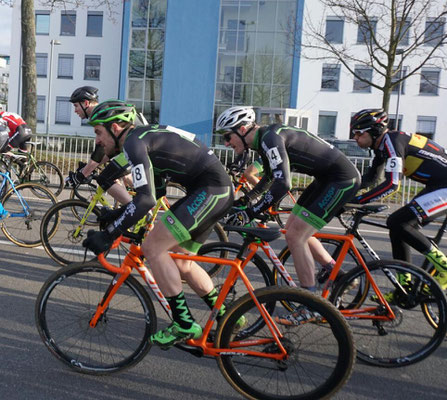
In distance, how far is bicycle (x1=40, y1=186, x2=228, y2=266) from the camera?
5.97m

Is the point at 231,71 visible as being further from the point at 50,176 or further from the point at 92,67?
the point at 50,176

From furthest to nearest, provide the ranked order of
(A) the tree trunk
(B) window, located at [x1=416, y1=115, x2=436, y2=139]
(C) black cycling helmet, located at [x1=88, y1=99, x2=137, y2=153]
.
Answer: (B) window, located at [x1=416, y1=115, x2=436, y2=139]
(A) the tree trunk
(C) black cycling helmet, located at [x1=88, y1=99, x2=137, y2=153]

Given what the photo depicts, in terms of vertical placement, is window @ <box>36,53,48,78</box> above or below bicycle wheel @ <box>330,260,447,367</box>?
above

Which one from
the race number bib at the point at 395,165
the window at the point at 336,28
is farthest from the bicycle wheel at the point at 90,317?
the window at the point at 336,28

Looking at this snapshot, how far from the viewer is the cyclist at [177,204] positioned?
10.7 ft

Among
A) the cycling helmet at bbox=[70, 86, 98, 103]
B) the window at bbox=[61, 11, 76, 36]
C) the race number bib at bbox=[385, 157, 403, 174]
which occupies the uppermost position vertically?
the window at bbox=[61, 11, 76, 36]

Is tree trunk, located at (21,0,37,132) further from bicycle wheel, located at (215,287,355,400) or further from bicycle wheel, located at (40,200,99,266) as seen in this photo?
bicycle wheel, located at (215,287,355,400)

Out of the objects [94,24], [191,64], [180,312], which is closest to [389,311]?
[180,312]

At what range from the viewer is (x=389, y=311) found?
401 cm

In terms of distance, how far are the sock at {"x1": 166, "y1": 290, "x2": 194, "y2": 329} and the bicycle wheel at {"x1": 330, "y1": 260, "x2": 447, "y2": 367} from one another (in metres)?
1.18

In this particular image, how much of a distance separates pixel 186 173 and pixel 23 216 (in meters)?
4.08

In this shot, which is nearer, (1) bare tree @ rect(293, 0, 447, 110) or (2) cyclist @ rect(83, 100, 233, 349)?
(2) cyclist @ rect(83, 100, 233, 349)

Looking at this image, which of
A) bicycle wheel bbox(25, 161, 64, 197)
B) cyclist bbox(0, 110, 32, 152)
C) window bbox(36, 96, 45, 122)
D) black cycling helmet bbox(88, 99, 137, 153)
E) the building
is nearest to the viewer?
black cycling helmet bbox(88, 99, 137, 153)

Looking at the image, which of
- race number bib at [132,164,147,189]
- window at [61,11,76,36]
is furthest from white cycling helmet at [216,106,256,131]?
window at [61,11,76,36]
